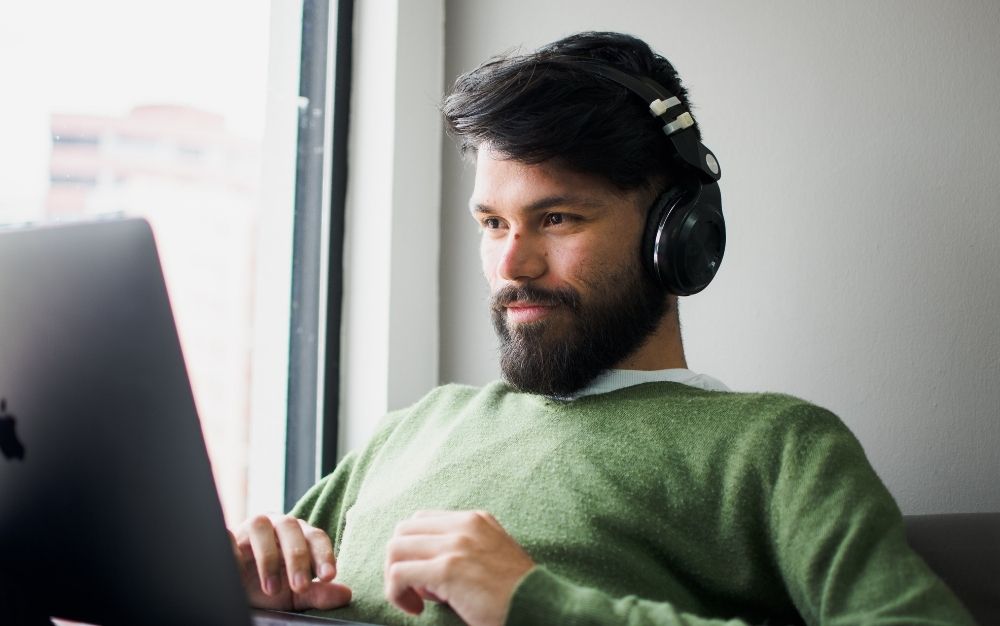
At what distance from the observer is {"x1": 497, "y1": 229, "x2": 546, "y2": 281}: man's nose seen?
1.10 metres

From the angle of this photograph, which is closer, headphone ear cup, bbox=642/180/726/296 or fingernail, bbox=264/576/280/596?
fingernail, bbox=264/576/280/596

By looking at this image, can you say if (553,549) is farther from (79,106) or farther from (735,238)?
(79,106)

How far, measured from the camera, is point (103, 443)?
0.57 m

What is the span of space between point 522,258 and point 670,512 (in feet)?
1.18

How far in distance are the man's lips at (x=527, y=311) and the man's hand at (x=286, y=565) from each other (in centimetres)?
36

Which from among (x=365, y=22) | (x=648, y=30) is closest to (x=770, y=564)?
(x=648, y=30)

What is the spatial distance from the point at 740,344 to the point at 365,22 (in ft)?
3.16

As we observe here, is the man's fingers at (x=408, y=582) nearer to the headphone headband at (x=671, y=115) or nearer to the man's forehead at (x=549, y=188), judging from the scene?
the man's forehead at (x=549, y=188)

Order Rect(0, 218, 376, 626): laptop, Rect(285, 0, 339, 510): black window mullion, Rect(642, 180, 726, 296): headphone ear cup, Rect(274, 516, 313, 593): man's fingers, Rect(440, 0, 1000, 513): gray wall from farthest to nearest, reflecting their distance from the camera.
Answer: Rect(285, 0, 339, 510): black window mullion
Rect(440, 0, 1000, 513): gray wall
Rect(642, 180, 726, 296): headphone ear cup
Rect(274, 516, 313, 593): man's fingers
Rect(0, 218, 376, 626): laptop

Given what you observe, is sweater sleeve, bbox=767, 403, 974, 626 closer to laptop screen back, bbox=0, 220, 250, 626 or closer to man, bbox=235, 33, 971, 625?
man, bbox=235, 33, 971, 625

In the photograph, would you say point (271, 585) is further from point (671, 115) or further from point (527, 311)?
point (671, 115)

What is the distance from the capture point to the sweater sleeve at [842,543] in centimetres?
77

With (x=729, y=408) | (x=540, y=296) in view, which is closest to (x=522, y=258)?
(x=540, y=296)

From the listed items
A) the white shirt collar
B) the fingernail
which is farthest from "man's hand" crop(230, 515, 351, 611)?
the white shirt collar
